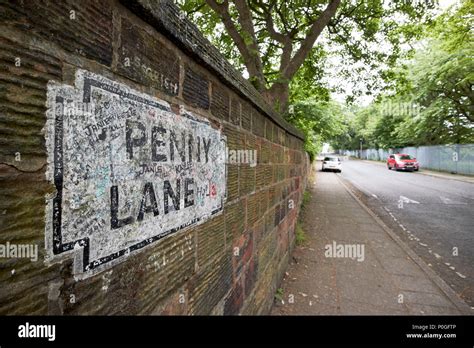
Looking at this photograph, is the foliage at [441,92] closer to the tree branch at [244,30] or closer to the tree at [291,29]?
the tree at [291,29]

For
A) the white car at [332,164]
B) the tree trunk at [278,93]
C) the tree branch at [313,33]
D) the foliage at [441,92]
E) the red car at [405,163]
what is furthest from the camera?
the white car at [332,164]

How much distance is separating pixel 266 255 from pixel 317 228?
401cm

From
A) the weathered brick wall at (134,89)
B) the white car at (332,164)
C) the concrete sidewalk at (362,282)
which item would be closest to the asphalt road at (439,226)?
the concrete sidewalk at (362,282)

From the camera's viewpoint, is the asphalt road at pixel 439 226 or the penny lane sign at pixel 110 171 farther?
the asphalt road at pixel 439 226

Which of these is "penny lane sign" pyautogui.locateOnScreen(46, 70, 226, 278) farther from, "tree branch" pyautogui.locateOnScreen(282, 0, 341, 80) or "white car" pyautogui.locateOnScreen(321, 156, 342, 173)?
"white car" pyautogui.locateOnScreen(321, 156, 342, 173)

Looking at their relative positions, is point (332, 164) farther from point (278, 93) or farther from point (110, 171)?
point (110, 171)

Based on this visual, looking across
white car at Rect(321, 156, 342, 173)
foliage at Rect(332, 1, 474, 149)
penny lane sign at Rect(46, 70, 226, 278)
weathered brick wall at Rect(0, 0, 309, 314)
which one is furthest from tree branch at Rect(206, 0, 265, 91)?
white car at Rect(321, 156, 342, 173)

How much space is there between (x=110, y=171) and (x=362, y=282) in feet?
13.4

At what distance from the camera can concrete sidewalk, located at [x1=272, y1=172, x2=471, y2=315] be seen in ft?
10.6

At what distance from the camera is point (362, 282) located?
3.86m

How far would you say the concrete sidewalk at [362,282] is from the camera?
323cm

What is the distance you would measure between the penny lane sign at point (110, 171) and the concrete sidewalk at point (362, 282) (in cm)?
276
